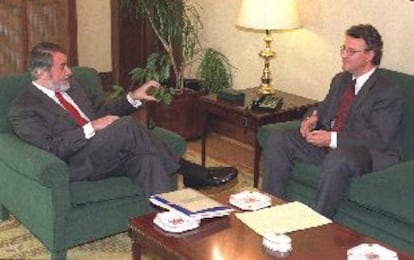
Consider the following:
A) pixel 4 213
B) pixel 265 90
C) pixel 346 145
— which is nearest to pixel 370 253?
pixel 346 145

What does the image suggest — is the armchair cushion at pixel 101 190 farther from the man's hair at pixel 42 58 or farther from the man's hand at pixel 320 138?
the man's hand at pixel 320 138

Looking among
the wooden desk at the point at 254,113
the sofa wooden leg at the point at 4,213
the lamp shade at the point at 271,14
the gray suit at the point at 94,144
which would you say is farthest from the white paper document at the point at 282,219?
the lamp shade at the point at 271,14

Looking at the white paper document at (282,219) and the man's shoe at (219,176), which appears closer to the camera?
the white paper document at (282,219)

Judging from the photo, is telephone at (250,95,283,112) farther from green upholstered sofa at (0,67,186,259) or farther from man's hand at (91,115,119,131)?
man's hand at (91,115,119,131)

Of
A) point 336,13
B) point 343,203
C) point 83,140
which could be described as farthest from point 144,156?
point 336,13

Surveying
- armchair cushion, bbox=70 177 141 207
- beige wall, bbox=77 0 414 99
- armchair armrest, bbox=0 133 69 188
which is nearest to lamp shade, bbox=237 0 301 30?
beige wall, bbox=77 0 414 99

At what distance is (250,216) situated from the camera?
2.62m

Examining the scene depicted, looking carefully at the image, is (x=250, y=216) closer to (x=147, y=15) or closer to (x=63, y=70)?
(x=63, y=70)

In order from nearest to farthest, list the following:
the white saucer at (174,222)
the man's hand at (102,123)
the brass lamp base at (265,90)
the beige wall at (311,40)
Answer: the white saucer at (174,222), the man's hand at (102,123), the beige wall at (311,40), the brass lamp base at (265,90)

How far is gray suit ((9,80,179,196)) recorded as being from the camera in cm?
314

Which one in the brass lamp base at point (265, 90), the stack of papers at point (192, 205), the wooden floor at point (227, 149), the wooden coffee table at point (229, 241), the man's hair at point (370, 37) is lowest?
the wooden floor at point (227, 149)

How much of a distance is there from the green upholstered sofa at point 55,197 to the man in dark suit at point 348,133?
0.63 meters

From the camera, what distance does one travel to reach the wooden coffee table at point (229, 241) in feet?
7.52

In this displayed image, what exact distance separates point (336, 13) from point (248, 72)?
106cm
